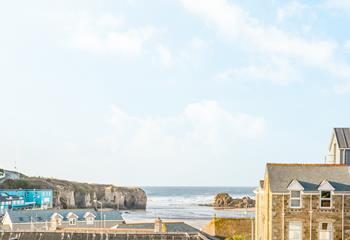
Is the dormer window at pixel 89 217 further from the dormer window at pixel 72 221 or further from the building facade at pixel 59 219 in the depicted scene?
the dormer window at pixel 72 221

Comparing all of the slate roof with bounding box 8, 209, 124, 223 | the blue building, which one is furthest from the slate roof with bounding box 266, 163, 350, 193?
the blue building

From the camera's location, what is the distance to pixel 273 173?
39.2 meters

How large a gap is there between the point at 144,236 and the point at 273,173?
11704mm

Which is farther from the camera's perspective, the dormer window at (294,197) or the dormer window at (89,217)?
the dormer window at (89,217)

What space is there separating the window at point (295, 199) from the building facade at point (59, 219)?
40689 millimetres

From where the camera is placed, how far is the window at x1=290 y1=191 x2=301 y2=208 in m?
38.1

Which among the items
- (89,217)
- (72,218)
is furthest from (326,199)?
(72,218)

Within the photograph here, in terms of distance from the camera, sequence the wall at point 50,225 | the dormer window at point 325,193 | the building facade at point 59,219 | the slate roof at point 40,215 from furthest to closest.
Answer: the slate roof at point 40,215
the building facade at point 59,219
the wall at point 50,225
the dormer window at point 325,193

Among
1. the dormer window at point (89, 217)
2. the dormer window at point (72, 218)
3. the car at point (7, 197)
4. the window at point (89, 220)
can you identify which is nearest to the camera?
the dormer window at point (72, 218)

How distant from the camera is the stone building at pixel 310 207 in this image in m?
37.8

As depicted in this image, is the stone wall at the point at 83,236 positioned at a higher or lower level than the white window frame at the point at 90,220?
higher

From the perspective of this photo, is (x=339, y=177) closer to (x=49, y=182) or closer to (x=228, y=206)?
(x=228, y=206)

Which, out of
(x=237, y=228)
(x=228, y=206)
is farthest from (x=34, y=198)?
(x=237, y=228)

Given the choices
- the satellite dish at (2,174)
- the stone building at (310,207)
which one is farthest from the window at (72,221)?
the satellite dish at (2,174)
